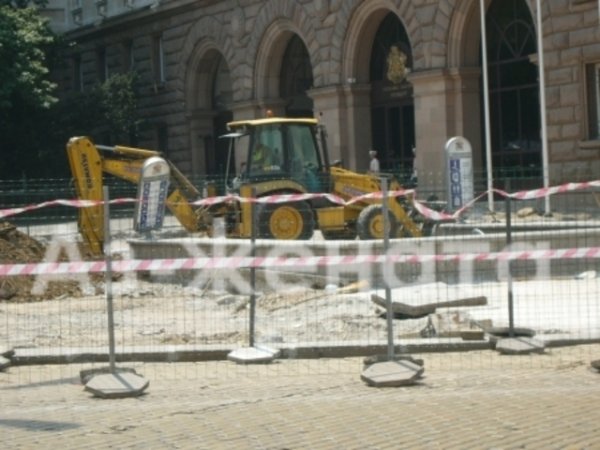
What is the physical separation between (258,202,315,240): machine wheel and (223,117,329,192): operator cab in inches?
86.0

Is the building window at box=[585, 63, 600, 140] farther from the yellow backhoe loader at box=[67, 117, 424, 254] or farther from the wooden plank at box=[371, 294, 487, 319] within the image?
the wooden plank at box=[371, 294, 487, 319]

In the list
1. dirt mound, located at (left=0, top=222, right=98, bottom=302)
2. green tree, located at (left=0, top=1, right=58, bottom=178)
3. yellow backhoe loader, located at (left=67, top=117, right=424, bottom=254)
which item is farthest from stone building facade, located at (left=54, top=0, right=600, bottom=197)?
dirt mound, located at (left=0, top=222, right=98, bottom=302)

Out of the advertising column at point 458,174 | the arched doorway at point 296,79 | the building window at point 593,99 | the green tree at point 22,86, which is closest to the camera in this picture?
the advertising column at point 458,174

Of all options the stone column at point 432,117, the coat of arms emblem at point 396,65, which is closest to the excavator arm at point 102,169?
the stone column at point 432,117

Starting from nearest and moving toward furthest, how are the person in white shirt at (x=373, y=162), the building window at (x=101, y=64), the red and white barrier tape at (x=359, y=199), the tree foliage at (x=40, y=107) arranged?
1. the red and white barrier tape at (x=359, y=199)
2. the person in white shirt at (x=373, y=162)
3. the tree foliage at (x=40, y=107)
4. the building window at (x=101, y=64)

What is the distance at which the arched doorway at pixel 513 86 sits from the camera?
1276 inches

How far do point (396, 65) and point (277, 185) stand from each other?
1392 cm

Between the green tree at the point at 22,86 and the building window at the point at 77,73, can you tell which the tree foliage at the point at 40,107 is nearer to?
the green tree at the point at 22,86

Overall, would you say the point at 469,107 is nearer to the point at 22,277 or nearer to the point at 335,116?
the point at 335,116

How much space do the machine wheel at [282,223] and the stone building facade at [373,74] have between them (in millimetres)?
2128

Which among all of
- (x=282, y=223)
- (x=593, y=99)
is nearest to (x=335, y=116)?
(x=593, y=99)

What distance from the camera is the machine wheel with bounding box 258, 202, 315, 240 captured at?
2123 cm

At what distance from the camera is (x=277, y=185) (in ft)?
78.0

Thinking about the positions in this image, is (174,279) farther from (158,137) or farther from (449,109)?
(158,137)
